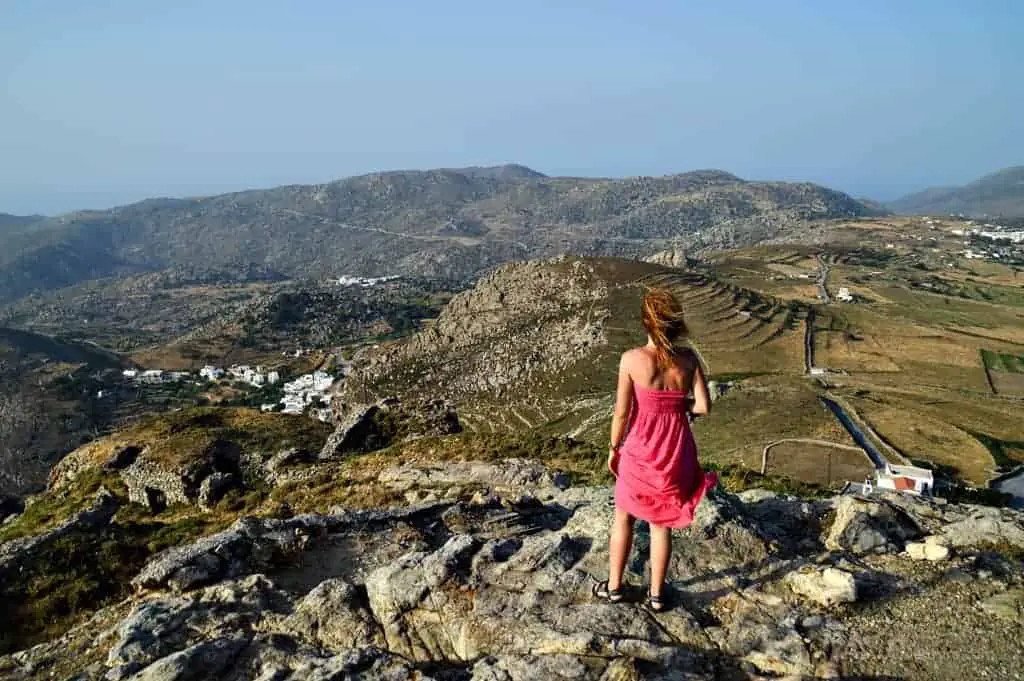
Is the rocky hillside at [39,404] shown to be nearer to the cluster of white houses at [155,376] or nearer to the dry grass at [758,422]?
the cluster of white houses at [155,376]

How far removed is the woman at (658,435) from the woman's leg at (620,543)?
0.5 inches

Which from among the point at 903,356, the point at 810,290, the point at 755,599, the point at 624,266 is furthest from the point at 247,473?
the point at 810,290

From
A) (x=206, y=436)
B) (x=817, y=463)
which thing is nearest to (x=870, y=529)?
(x=206, y=436)

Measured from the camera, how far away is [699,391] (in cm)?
723

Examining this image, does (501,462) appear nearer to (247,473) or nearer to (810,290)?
(247,473)

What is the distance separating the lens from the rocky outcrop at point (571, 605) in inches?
288

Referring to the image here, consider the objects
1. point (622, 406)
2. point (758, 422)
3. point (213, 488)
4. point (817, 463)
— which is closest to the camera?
point (622, 406)

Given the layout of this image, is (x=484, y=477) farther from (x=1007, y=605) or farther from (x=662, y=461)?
(x=1007, y=605)

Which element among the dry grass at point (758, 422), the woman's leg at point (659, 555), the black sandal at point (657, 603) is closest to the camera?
the woman's leg at point (659, 555)

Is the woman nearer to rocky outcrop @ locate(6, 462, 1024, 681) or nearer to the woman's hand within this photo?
the woman's hand

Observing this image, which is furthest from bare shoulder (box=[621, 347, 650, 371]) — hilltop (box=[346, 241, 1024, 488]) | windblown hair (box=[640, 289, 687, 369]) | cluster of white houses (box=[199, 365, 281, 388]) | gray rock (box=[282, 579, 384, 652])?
cluster of white houses (box=[199, 365, 281, 388])

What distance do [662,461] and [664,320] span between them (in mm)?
1663

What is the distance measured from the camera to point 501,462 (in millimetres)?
19969

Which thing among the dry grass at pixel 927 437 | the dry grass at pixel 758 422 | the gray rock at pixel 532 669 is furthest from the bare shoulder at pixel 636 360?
the dry grass at pixel 927 437
